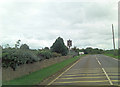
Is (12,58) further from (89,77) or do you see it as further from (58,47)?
(58,47)

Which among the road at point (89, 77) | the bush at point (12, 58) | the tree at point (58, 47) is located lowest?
the road at point (89, 77)

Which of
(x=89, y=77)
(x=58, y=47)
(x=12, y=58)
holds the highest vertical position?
(x=58, y=47)

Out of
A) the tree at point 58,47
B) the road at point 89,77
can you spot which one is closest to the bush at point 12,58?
the road at point 89,77

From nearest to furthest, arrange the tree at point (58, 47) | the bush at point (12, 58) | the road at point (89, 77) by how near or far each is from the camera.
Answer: the road at point (89, 77) → the bush at point (12, 58) → the tree at point (58, 47)

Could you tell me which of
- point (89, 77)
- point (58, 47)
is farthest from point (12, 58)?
point (58, 47)

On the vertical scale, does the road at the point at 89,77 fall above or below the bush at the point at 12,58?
below

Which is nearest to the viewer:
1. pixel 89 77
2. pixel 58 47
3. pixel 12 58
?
pixel 12 58

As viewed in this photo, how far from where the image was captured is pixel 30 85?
1123 centimetres

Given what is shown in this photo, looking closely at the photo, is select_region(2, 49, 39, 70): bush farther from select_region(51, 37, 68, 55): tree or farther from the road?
select_region(51, 37, 68, 55): tree

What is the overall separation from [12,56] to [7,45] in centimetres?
291

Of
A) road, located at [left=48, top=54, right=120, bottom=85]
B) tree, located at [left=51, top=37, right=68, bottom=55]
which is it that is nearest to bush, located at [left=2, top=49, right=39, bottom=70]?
road, located at [left=48, top=54, right=120, bottom=85]

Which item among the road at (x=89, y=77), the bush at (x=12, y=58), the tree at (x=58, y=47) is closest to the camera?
the road at (x=89, y=77)

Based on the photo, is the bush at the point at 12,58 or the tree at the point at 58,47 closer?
the bush at the point at 12,58

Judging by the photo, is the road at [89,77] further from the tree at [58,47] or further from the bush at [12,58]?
the tree at [58,47]
